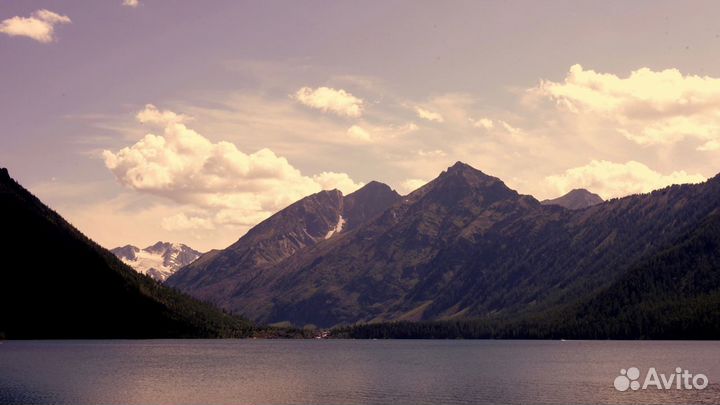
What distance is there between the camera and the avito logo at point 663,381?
153750 mm

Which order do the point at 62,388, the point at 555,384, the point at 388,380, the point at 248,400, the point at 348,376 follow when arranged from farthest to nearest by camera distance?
the point at 348,376
the point at 388,380
the point at 555,384
the point at 62,388
the point at 248,400

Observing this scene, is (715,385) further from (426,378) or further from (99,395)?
(99,395)

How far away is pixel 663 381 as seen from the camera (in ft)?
552

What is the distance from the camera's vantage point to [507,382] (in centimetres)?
17388

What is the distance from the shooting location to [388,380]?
180500 millimetres

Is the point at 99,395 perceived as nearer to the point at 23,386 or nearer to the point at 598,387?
the point at 23,386

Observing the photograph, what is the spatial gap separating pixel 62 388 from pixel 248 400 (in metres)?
43.0

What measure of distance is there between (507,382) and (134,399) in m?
81.5

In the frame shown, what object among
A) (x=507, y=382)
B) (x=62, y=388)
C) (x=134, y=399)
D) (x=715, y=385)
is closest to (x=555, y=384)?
(x=507, y=382)

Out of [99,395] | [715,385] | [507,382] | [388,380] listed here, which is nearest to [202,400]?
[99,395]

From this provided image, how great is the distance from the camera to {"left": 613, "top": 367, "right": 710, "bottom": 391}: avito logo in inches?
6053

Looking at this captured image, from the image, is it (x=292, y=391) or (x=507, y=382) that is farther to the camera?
(x=507, y=382)

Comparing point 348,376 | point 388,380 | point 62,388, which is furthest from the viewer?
point 348,376

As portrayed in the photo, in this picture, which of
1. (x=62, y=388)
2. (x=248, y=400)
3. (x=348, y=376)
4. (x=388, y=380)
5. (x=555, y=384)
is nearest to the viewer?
(x=248, y=400)
